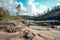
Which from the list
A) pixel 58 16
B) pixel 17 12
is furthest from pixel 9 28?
pixel 58 16

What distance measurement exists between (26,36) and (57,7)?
227 feet

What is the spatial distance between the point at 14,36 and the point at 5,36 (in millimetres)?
609

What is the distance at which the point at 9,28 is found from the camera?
9.46 meters

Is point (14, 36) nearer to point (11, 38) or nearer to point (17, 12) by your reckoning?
point (11, 38)

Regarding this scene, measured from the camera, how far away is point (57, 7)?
75.5 metres

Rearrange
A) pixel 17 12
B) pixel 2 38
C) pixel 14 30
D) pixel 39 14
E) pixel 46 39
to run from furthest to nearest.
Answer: pixel 39 14 → pixel 17 12 → pixel 14 30 → pixel 46 39 → pixel 2 38

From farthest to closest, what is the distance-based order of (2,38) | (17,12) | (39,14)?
(39,14) < (17,12) < (2,38)

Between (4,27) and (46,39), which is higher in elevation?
(4,27)

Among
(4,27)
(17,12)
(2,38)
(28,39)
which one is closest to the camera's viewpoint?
(2,38)

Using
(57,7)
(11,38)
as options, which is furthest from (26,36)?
(57,7)

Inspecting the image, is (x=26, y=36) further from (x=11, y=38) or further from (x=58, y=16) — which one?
(x=58, y=16)

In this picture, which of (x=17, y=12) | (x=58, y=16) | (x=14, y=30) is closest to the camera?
(x=14, y=30)

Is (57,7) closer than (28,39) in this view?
No

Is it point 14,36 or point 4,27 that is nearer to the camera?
point 14,36
